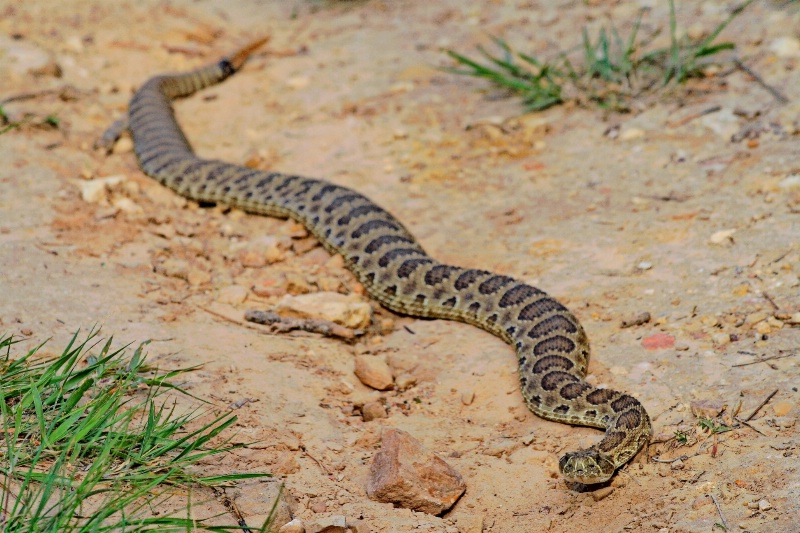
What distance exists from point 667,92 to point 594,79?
1.05 meters

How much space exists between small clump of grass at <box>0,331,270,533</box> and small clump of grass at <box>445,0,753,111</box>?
270 inches

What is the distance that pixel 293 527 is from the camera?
470 cm

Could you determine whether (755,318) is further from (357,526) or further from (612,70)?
(612,70)

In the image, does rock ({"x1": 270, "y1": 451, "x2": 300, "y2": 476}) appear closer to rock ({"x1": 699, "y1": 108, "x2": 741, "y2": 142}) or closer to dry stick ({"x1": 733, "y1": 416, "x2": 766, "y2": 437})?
dry stick ({"x1": 733, "y1": 416, "x2": 766, "y2": 437})

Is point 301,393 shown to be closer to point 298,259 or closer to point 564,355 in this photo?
point 564,355

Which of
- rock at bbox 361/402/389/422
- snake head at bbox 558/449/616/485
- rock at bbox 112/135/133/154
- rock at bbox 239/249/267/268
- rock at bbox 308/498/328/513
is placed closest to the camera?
rock at bbox 308/498/328/513

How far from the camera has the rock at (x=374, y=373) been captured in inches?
266

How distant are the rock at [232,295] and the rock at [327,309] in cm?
37

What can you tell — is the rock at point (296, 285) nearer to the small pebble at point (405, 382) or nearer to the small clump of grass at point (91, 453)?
the small pebble at point (405, 382)

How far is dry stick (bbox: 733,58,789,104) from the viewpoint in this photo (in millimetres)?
9316

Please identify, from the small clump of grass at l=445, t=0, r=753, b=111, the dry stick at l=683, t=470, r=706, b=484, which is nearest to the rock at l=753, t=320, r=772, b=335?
the dry stick at l=683, t=470, r=706, b=484

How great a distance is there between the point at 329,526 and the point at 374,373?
2.15 m

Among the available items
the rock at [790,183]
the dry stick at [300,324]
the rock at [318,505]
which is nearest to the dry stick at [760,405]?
the rock at [318,505]

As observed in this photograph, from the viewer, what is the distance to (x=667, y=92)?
1020 cm
